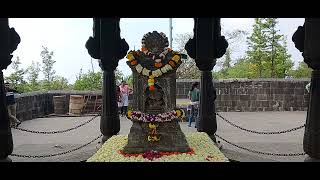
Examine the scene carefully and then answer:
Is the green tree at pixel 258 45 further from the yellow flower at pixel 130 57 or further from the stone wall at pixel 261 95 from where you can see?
the yellow flower at pixel 130 57

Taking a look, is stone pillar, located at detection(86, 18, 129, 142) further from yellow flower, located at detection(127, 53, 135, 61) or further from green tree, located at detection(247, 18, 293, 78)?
green tree, located at detection(247, 18, 293, 78)

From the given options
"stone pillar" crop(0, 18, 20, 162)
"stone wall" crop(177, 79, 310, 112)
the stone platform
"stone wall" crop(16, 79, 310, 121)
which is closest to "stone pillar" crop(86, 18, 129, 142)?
the stone platform

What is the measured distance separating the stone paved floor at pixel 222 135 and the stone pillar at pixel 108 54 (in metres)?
0.75

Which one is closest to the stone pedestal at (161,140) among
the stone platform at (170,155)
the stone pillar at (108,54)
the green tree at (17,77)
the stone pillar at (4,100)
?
the stone platform at (170,155)

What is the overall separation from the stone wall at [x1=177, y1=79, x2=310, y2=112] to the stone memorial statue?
38.4 ft

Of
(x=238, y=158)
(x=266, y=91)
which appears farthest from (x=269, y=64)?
(x=238, y=158)

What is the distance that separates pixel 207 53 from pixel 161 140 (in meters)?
2.65

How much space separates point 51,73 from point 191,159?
2641 cm

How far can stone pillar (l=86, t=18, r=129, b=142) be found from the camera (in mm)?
9203

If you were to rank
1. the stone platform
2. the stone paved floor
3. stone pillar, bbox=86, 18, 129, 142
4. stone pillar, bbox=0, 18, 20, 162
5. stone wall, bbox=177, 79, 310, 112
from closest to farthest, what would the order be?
stone pillar, bbox=0, 18, 20, 162 < the stone platform < the stone paved floor < stone pillar, bbox=86, 18, 129, 142 < stone wall, bbox=177, 79, 310, 112

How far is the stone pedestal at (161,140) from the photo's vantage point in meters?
7.52

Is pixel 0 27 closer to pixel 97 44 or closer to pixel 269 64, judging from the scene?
pixel 97 44

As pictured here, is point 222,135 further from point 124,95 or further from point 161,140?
point 124,95
